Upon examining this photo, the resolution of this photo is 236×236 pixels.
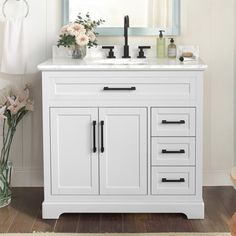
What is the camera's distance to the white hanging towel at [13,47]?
13.2 feet

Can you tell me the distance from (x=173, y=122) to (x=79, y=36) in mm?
827

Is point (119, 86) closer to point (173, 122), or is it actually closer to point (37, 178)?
point (173, 122)

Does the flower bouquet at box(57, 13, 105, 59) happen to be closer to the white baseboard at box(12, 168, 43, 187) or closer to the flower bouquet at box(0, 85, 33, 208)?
the flower bouquet at box(0, 85, 33, 208)

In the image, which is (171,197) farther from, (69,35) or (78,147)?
(69,35)

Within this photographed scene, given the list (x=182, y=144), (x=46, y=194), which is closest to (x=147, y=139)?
(x=182, y=144)

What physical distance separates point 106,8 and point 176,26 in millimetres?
467

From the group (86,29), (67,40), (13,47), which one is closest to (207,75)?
(86,29)

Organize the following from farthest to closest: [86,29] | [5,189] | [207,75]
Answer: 1. [207,75]
2. [86,29]
3. [5,189]

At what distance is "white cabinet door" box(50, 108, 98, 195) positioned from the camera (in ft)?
11.8

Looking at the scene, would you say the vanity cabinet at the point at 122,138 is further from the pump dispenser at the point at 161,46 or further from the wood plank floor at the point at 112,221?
the pump dispenser at the point at 161,46

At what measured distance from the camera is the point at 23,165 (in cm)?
429

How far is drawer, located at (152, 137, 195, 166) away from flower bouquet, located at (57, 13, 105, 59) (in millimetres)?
795

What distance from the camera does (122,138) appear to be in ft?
11.8

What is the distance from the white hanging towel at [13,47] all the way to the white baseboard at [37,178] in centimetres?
69
